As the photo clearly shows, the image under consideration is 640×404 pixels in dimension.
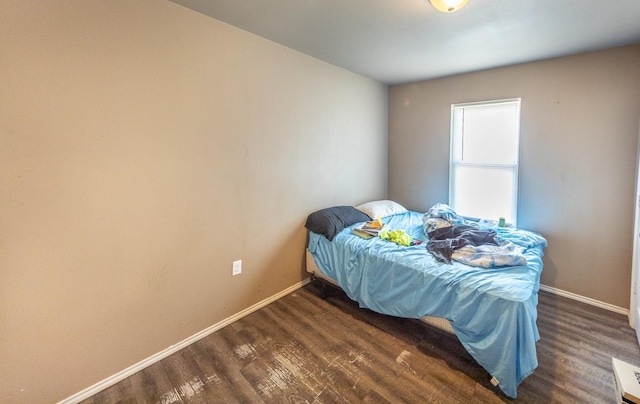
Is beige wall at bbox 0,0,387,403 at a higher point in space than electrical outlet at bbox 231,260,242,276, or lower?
higher

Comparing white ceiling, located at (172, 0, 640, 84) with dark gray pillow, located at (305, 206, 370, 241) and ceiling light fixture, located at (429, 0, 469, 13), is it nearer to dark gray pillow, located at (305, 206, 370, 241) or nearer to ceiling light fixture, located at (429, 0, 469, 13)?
ceiling light fixture, located at (429, 0, 469, 13)

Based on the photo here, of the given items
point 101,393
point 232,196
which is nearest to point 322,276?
point 232,196

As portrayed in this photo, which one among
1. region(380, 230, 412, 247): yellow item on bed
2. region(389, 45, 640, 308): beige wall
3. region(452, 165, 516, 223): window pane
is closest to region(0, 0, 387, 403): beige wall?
region(380, 230, 412, 247): yellow item on bed

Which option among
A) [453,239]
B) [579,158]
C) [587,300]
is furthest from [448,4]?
[587,300]

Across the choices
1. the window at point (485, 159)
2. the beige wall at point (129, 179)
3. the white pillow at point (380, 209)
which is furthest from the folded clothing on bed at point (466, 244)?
the beige wall at point (129, 179)

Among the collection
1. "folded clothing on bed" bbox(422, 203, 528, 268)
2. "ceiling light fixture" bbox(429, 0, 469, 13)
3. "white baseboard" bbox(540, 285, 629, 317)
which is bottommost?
"white baseboard" bbox(540, 285, 629, 317)

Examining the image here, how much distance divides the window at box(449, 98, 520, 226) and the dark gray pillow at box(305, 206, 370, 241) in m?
1.36

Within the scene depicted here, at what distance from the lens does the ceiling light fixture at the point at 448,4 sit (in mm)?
1632

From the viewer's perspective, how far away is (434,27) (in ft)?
6.79

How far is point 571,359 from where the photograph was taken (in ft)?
6.25

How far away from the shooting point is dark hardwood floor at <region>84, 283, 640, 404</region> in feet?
5.41

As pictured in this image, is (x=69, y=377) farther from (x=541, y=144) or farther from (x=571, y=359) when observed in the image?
(x=541, y=144)

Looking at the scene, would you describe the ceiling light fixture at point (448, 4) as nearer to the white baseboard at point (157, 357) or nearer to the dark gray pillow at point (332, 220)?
the dark gray pillow at point (332, 220)

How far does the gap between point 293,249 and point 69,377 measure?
5.84ft
